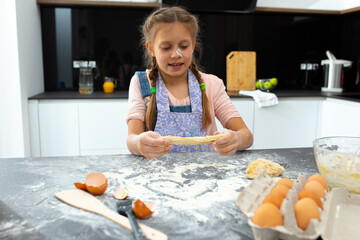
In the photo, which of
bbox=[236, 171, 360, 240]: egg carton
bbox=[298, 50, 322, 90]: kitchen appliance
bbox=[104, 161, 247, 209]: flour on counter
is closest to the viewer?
bbox=[236, 171, 360, 240]: egg carton

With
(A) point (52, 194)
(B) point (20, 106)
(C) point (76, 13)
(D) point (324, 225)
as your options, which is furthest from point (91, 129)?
(D) point (324, 225)

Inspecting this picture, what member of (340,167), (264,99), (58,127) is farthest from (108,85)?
(340,167)

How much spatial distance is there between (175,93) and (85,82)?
4.59ft

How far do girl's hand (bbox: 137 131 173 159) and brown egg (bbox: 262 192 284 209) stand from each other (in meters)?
0.42

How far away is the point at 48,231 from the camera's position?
23.5 inches

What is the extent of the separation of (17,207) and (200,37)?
2445mm

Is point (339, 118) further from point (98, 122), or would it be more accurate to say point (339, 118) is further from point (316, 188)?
point (316, 188)

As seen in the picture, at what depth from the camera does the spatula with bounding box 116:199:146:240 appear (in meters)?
0.56

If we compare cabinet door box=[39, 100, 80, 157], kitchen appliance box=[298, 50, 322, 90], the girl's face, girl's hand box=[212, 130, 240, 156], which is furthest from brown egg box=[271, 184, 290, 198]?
kitchen appliance box=[298, 50, 322, 90]

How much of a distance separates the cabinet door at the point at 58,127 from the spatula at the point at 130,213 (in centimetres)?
172

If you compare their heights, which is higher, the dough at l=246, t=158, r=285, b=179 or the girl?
the girl

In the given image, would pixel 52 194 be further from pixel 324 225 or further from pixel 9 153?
pixel 9 153

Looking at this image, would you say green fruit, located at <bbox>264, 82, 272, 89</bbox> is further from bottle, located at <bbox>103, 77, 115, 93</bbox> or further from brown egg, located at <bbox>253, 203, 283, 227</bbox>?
brown egg, located at <bbox>253, 203, 283, 227</bbox>

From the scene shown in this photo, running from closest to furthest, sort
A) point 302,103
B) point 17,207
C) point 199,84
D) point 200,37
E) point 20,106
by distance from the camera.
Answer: point 17,207 → point 199,84 → point 20,106 → point 302,103 → point 200,37
